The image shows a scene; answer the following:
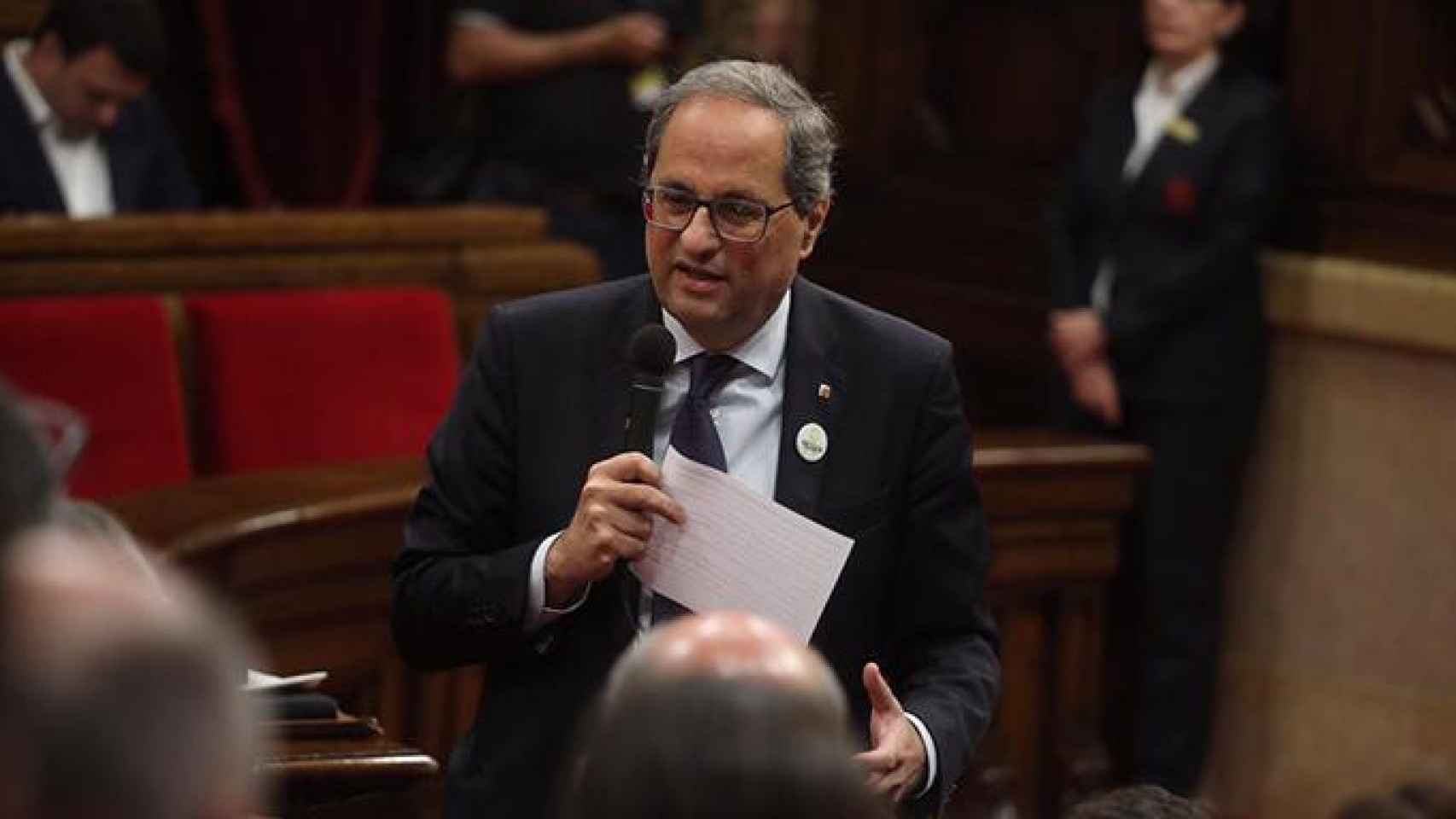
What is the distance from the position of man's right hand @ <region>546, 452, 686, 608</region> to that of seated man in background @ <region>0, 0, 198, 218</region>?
9.60 ft

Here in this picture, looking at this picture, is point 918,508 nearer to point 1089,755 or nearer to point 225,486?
point 225,486

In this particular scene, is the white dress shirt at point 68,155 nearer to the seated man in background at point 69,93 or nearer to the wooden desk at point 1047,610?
the seated man in background at point 69,93

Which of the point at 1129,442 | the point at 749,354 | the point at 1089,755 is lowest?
the point at 1089,755

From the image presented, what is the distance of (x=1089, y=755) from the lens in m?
5.77

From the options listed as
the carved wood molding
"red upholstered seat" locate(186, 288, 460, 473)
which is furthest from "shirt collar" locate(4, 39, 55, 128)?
"red upholstered seat" locate(186, 288, 460, 473)

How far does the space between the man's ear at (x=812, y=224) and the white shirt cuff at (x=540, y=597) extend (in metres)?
0.42

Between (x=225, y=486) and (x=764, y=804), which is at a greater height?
(x=764, y=804)

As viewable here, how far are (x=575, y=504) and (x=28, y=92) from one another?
3.00m

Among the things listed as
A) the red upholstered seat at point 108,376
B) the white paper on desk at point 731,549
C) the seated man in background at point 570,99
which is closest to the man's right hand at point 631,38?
the seated man in background at point 570,99

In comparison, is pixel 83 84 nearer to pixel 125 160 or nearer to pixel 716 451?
pixel 125 160

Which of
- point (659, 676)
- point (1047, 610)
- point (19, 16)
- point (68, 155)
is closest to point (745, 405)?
point (659, 676)

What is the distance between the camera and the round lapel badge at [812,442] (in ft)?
9.96

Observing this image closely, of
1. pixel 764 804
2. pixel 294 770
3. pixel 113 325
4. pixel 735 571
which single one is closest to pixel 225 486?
pixel 113 325

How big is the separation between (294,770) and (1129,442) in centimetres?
336
